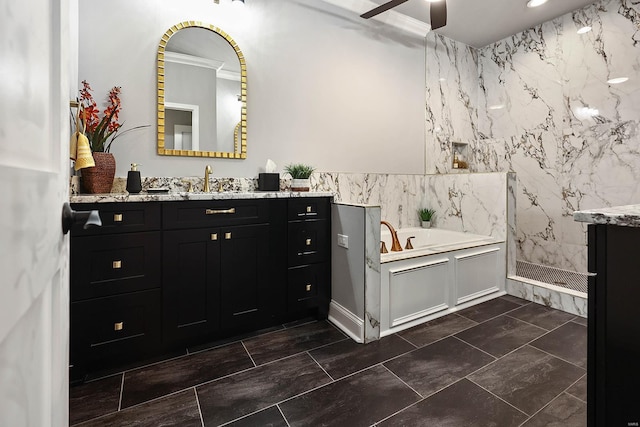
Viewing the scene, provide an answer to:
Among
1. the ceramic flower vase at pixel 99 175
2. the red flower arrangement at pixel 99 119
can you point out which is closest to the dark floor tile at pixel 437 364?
the ceramic flower vase at pixel 99 175

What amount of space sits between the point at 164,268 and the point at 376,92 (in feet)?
9.34

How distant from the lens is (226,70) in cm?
264

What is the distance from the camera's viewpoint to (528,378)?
178cm

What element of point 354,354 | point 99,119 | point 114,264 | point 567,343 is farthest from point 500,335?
point 99,119

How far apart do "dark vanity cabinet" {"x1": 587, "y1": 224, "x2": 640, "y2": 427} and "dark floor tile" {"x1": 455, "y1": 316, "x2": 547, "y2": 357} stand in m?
1.30

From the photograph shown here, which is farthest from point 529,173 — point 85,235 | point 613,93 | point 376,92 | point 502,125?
point 85,235

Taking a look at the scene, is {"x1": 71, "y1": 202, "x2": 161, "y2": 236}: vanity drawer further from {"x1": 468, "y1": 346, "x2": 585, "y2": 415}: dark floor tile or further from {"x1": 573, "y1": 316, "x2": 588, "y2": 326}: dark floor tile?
{"x1": 573, "y1": 316, "x2": 588, "y2": 326}: dark floor tile

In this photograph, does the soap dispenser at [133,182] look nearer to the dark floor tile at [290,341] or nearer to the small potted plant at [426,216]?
the dark floor tile at [290,341]

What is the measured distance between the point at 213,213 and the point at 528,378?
2164mm

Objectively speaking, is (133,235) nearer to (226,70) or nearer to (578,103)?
(226,70)

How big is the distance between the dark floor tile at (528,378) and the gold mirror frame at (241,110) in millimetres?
2401

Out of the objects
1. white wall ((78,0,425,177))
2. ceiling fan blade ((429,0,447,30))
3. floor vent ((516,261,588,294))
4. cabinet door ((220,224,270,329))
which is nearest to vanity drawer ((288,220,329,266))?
cabinet door ((220,224,270,329))

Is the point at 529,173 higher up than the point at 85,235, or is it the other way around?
the point at 529,173

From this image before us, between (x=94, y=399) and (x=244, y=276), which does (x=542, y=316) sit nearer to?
(x=244, y=276)
